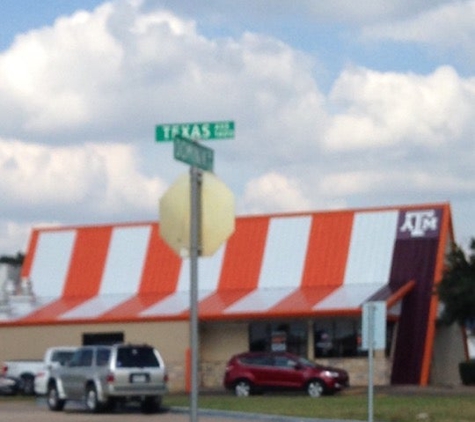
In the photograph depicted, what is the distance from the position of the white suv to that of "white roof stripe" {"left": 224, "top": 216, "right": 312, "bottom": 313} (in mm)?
13873

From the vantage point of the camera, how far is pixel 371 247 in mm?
50281

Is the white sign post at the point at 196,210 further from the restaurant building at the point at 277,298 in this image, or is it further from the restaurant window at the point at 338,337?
the restaurant window at the point at 338,337

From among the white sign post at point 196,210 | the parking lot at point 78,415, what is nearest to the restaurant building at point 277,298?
the parking lot at point 78,415

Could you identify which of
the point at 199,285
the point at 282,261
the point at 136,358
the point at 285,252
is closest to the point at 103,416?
the point at 136,358

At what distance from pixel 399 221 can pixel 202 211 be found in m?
40.4

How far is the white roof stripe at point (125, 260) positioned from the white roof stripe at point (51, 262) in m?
2.19

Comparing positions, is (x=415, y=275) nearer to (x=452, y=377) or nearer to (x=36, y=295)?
(x=452, y=377)

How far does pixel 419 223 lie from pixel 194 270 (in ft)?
133

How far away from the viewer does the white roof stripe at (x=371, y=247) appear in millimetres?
49594

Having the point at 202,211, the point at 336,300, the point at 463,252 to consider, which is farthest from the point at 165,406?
the point at 202,211

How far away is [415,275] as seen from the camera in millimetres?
49094

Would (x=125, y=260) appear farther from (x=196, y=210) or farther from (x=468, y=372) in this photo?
(x=196, y=210)

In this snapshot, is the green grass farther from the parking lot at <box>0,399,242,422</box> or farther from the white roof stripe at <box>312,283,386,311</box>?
the white roof stripe at <box>312,283,386,311</box>

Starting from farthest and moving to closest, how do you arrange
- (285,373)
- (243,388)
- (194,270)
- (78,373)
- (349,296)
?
(349,296), (243,388), (285,373), (78,373), (194,270)
